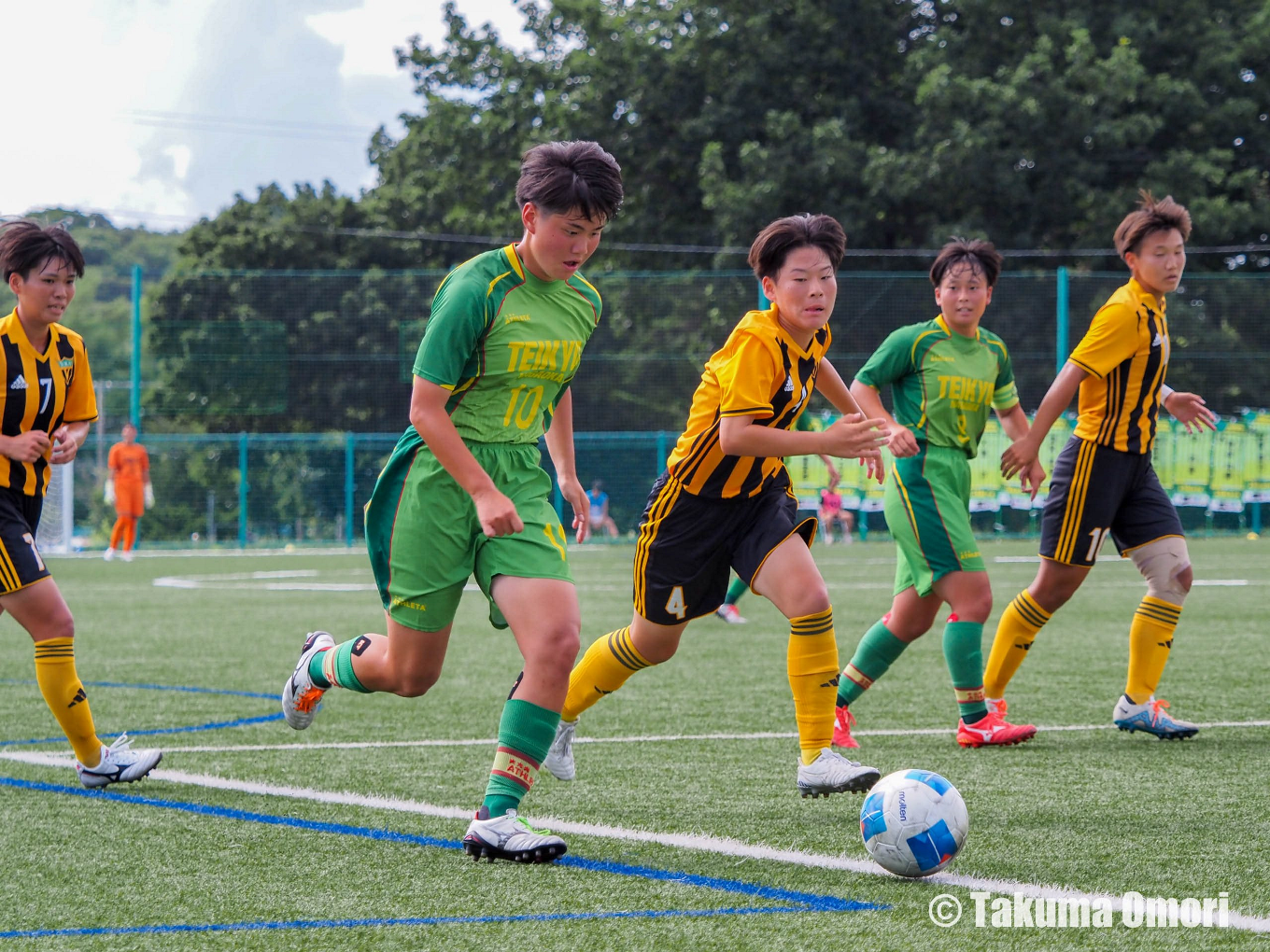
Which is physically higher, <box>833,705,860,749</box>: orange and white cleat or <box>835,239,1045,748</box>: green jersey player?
<box>835,239,1045,748</box>: green jersey player

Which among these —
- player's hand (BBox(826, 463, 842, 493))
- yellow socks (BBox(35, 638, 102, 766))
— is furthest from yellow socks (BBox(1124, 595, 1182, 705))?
yellow socks (BBox(35, 638, 102, 766))

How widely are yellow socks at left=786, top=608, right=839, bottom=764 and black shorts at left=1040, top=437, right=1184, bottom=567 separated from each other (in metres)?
1.74

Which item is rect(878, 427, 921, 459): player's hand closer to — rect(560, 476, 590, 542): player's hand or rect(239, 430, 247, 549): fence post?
rect(560, 476, 590, 542): player's hand

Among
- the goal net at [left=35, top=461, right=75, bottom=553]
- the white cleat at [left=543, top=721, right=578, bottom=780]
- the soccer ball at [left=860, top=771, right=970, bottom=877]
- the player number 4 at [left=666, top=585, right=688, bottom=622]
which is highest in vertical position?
the player number 4 at [left=666, top=585, right=688, bottom=622]

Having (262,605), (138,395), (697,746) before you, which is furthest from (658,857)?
(138,395)

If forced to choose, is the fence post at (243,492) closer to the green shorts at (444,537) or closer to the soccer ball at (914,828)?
the green shorts at (444,537)

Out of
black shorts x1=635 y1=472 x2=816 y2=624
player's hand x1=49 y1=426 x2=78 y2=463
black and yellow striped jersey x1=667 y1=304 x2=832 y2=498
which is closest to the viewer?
black and yellow striped jersey x1=667 y1=304 x2=832 y2=498

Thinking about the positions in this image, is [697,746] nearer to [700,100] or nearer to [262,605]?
[262,605]

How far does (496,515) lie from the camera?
361cm

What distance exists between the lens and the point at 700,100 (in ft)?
105

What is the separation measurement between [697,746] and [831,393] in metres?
1.51

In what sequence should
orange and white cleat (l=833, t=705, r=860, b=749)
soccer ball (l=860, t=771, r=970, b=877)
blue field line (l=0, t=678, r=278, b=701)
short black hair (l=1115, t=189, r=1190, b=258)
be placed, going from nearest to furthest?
soccer ball (l=860, t=771, r=970, b=877) → orange and white cleat (l=833, t=705, r=860, b=749) → short black hair (l=1115, t=189, r=1190, b=258) → blue field line (l=0, t=678, r=278, b=701)

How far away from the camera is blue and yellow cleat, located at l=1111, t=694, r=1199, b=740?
5.71 metres

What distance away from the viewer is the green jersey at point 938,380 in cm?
590
